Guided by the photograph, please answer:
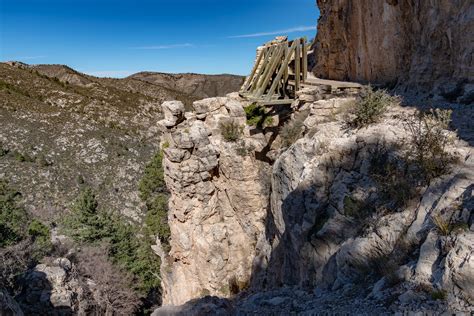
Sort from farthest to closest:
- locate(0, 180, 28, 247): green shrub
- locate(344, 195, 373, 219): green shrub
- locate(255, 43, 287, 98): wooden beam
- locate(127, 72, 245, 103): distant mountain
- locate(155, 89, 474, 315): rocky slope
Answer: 1. locate(127, 72, 245, 103): distant mountain
2. locate(0, 180, 28, 247): green shrub
3. locate(255, 43, 287, 98): wooden beam
4. locate(344, 195, 373, 219): green shrub
5. locate(155, 89, 474, 315): rocky slope

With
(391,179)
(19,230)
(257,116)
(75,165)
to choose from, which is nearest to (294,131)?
(257,116)

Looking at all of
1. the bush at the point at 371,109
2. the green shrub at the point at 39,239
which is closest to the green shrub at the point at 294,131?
the bush at the point at 371,109

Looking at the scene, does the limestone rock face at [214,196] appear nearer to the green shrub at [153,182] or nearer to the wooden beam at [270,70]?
the wooden beam at [270,70]

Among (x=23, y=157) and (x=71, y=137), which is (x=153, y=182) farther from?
(x=71, y=137)

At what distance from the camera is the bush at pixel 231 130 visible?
13258 millimetres

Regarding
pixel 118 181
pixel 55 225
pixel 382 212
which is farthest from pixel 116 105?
pixel 382 212

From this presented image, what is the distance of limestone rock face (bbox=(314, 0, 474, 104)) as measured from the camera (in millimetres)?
7188

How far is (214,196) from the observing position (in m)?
13.8

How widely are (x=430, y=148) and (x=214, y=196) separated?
30.7ft

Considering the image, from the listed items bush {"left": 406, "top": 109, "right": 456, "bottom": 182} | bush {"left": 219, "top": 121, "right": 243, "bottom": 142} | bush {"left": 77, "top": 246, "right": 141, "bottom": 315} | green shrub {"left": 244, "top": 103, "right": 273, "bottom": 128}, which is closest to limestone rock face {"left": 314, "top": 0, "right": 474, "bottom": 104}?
bush {"left": 406, "top": 109, "right": 456, "bottom": 182}

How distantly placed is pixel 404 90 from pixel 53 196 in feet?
88.3

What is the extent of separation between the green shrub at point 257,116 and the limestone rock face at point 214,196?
31cm

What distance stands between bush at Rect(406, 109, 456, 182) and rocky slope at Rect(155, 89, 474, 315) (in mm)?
148

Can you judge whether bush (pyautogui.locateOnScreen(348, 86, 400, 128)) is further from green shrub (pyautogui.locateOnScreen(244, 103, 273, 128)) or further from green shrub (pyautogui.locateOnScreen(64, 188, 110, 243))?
green shrub (pyautogui.locateOnScreen(64, 188, 110, 243))
